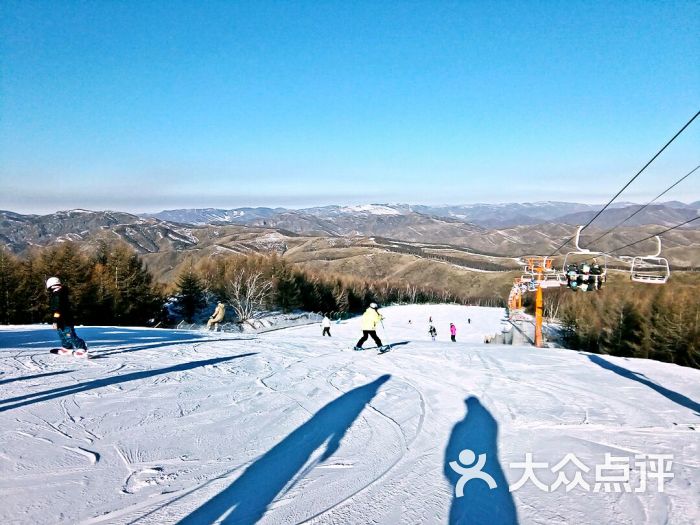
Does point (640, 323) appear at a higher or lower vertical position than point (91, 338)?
lower

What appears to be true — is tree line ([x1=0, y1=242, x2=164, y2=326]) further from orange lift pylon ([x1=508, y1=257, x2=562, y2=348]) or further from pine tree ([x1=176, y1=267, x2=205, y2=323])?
orange lift pylon ([x1=508, y1=257, x2=562, y2=348])

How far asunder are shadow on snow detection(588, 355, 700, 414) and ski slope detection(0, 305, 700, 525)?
8cm

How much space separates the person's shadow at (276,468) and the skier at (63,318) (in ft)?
20.4

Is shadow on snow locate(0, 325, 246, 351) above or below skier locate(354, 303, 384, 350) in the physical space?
below

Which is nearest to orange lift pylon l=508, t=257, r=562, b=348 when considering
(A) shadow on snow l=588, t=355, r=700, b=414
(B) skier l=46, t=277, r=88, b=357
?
(A) shadow on snow l=588, t=355, r=700, b=414

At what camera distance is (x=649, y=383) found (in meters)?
9.88

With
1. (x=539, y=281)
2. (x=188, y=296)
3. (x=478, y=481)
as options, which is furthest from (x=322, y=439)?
(x=188, y=296)

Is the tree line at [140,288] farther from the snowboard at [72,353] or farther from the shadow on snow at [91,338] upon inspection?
the snowboard at [72,353]

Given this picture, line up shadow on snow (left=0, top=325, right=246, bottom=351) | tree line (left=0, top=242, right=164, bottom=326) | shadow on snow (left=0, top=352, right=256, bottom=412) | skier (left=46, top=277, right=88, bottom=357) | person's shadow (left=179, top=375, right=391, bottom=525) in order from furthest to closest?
tree line (left=0, top=242, right=164, bottom=326)
shadow on snow (left=0, top=325, right=246, bottom=351)
skier (left=46, top=277, right=88, bottom=357)
shadow on snow (left=0, top=352, right=256, bottom=412)
person's shadow (left=179, top=375, right=391, bottom=525)

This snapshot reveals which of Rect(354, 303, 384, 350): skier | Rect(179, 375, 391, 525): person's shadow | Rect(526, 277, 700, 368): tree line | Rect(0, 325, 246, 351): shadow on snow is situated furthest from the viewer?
Rect(526, 277, 700, 368): tree line

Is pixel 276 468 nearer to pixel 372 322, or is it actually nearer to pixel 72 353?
pixel 72 353

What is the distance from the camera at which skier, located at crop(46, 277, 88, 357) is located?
995 cm

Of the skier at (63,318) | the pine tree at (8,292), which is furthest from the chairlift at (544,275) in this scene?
the pine tree at (8,292)

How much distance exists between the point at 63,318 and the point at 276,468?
290 inches
